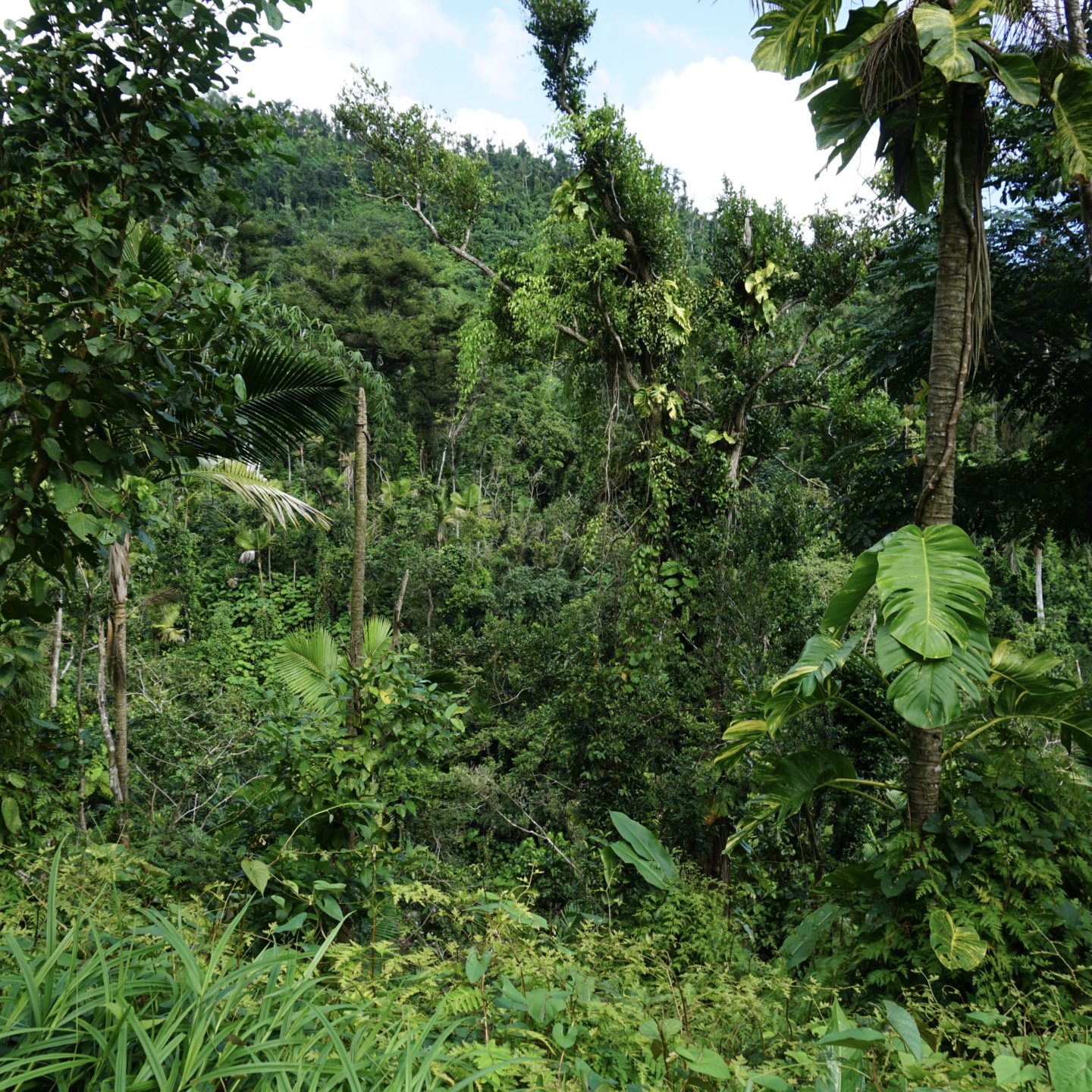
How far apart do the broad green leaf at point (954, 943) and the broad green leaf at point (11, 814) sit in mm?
3511

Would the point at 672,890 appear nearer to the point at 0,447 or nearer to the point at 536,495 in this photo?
the point at 0,447

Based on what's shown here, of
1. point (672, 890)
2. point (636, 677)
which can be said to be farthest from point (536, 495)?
point (672, 890)

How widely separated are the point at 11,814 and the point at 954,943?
3610mm

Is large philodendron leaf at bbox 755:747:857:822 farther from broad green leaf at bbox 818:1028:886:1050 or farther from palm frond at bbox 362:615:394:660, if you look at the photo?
palm frond at bbox 362:615:394:660

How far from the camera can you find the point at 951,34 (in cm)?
311

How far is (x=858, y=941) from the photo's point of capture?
325cm

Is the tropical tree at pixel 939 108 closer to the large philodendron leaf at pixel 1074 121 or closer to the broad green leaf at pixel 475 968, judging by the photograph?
the large philodendron leaf at pixel 1074 121

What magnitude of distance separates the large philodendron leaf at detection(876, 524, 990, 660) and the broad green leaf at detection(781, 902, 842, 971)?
139 cm

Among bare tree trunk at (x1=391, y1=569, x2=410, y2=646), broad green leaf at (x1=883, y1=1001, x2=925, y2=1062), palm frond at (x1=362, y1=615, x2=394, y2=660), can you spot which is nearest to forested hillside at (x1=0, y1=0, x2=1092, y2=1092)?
broad green leaf at (x1=883, y1=1001, x2=925, y2=1062)

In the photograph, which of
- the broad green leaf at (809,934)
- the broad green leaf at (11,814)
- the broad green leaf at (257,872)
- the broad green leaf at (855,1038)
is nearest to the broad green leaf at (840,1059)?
the broad green leaf at (855,1038)

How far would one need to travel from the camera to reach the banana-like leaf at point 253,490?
414cm

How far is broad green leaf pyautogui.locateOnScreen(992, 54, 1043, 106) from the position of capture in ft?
10.8

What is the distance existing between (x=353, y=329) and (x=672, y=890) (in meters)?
22.1

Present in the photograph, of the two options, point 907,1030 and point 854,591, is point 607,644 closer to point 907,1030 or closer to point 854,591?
point 854,591
